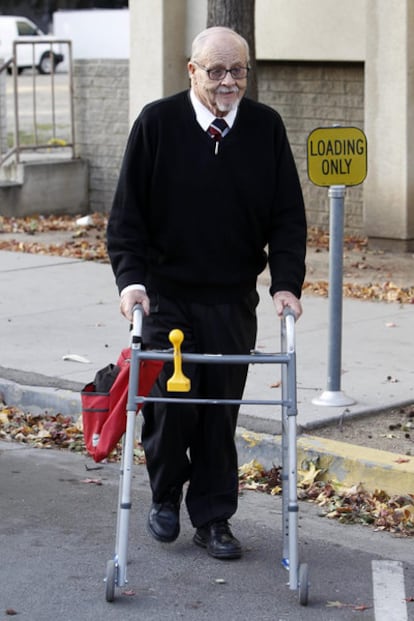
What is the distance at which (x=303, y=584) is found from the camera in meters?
4.75

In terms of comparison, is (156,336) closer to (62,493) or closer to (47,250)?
(62,493)

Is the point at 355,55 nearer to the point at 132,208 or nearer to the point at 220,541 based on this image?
the point at 132,208

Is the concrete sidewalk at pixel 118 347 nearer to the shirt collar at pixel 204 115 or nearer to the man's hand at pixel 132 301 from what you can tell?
the man's hand at pixel 132 301

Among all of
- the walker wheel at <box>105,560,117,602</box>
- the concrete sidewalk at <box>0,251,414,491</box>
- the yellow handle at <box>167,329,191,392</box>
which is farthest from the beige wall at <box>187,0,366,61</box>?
the walker wheel at <box>105,560,117,602</box>

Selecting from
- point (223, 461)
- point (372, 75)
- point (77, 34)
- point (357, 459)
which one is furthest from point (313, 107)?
point (77, 34)

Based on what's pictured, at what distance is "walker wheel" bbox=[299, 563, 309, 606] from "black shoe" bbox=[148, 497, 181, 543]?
2.44ft

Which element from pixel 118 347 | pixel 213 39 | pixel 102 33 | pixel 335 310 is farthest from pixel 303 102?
pixel 102 33

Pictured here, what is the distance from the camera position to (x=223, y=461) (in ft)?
17.5

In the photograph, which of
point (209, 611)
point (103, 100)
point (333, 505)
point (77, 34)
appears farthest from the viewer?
point (77, 34)

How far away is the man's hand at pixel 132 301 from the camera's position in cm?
496

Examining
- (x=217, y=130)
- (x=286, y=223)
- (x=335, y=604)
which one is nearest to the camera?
(x=335, y=604)

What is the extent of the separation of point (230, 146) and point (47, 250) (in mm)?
8251

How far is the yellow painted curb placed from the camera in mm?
6078

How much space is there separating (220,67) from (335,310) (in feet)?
8.24
